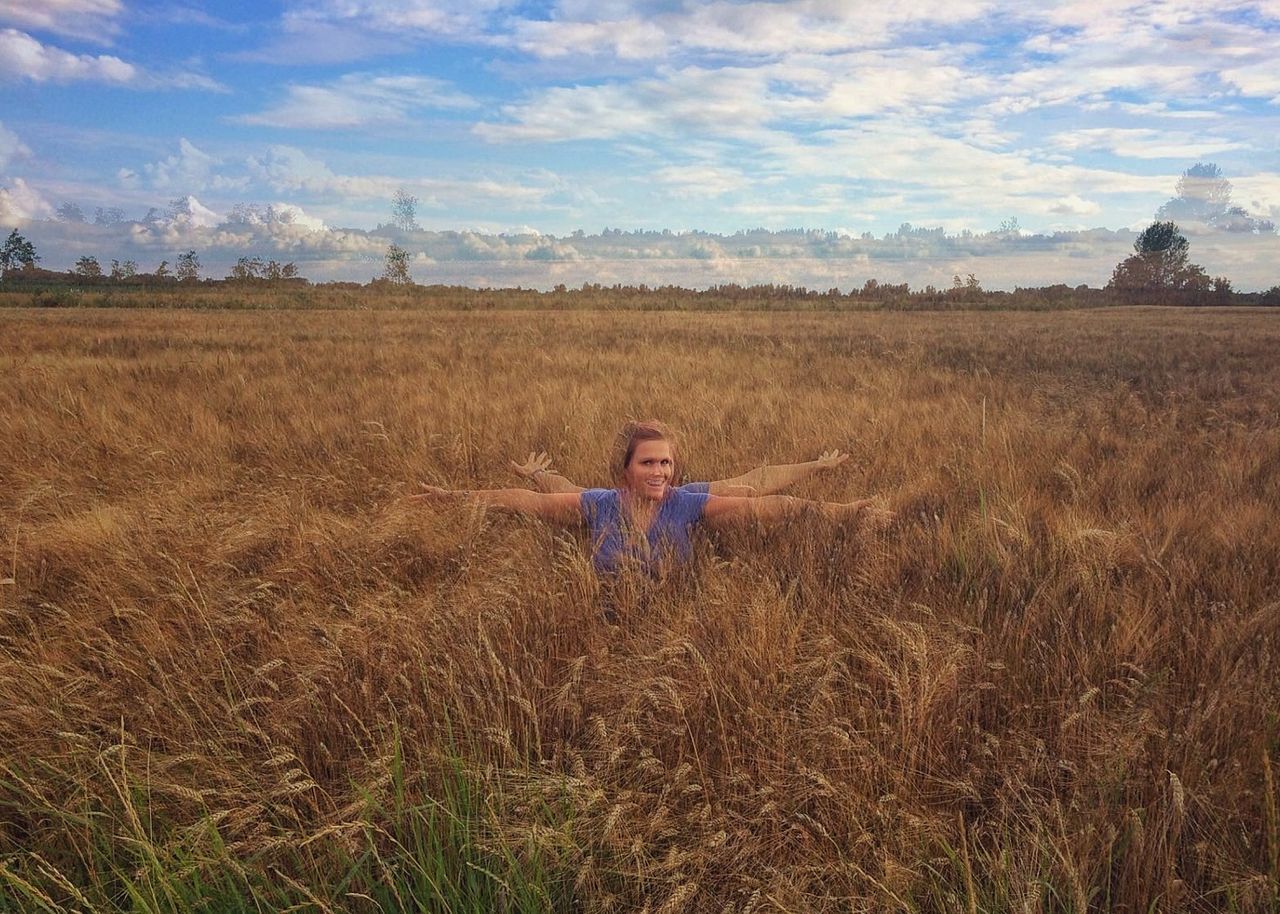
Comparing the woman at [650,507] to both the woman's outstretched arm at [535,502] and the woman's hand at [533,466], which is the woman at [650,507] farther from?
the woman's hand at [533,466]

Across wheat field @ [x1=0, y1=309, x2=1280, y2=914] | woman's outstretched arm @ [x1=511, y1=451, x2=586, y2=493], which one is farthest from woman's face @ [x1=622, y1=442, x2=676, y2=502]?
woman's outstretched arm @ [x1=511, y1=451, x2=586, y2=493]

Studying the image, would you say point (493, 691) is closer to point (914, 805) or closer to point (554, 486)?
point (914, 805)

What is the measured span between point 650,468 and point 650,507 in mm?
221

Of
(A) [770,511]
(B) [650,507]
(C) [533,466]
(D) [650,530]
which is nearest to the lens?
(D) [650,530]

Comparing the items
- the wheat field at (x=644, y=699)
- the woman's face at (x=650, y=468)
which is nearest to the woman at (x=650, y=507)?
the woman's face at (x=650, y=468)

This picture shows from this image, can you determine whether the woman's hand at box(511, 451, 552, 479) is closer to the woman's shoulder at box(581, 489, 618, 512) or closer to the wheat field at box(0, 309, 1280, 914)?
the wheat field at box(0, 309, 1280, 914)

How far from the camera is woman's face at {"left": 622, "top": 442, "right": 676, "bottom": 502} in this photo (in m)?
3.77

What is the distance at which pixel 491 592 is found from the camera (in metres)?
2.98

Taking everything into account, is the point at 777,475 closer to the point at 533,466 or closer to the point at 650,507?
the point at 650,507

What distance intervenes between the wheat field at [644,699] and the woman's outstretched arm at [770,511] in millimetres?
185

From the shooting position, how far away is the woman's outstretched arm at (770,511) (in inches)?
155

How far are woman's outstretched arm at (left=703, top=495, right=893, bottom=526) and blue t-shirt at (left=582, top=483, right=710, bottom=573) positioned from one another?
8cm

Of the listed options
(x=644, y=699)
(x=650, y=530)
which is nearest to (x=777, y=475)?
(x=650, y=530)

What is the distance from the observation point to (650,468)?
12.4 ft
